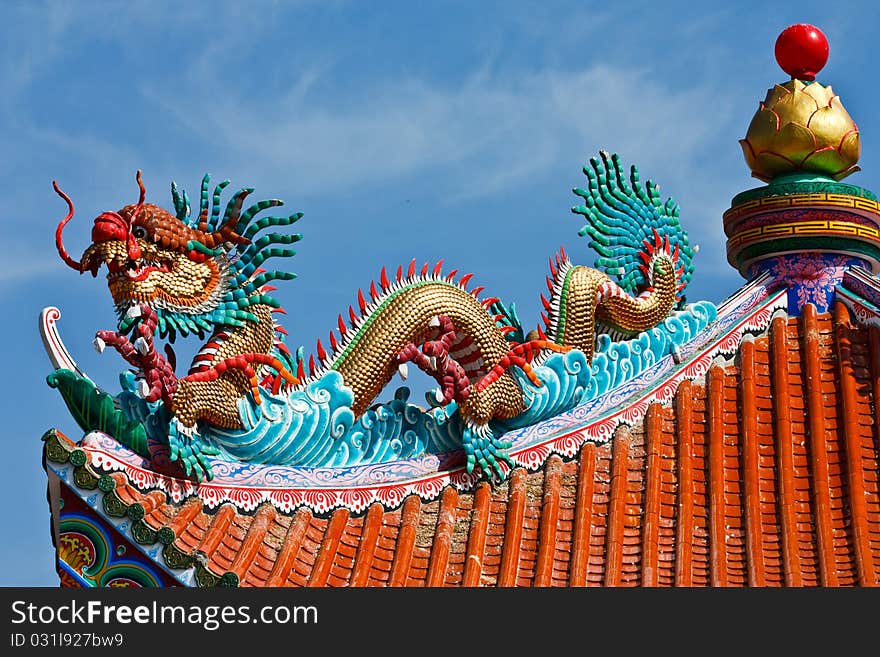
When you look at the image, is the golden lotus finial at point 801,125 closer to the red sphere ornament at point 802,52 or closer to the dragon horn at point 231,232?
the red sphere ornament at point 802,52

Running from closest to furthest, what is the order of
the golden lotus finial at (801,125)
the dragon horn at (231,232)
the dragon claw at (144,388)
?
1. the dragon claw at (144,388)
2. the dragon horn at (231,232)
3. the golden lotus finial at (801,125)

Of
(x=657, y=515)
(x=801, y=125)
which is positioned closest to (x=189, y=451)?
(x=657, y=515)

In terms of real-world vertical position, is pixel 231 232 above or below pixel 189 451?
above

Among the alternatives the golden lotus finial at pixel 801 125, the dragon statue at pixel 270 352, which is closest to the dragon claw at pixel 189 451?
the dragon statue at pixel 270 352

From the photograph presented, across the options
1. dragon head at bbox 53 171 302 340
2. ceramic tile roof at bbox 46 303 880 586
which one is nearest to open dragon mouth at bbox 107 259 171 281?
dragon head at bbox 53 171 302 340

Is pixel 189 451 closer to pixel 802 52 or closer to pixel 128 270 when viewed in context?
pixel 128 270

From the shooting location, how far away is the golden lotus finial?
50.4ft

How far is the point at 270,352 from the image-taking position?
13.0m

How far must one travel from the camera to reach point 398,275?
13531 mm

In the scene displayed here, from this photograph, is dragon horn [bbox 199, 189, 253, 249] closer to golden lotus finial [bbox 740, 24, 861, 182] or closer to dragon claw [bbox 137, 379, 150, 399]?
dragon claw [bbox 137, 379, 150, 399]

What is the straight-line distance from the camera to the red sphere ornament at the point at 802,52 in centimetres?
1568

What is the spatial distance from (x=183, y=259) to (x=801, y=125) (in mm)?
4768

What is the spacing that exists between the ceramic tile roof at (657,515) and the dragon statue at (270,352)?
36cm

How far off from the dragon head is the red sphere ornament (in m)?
4.40
